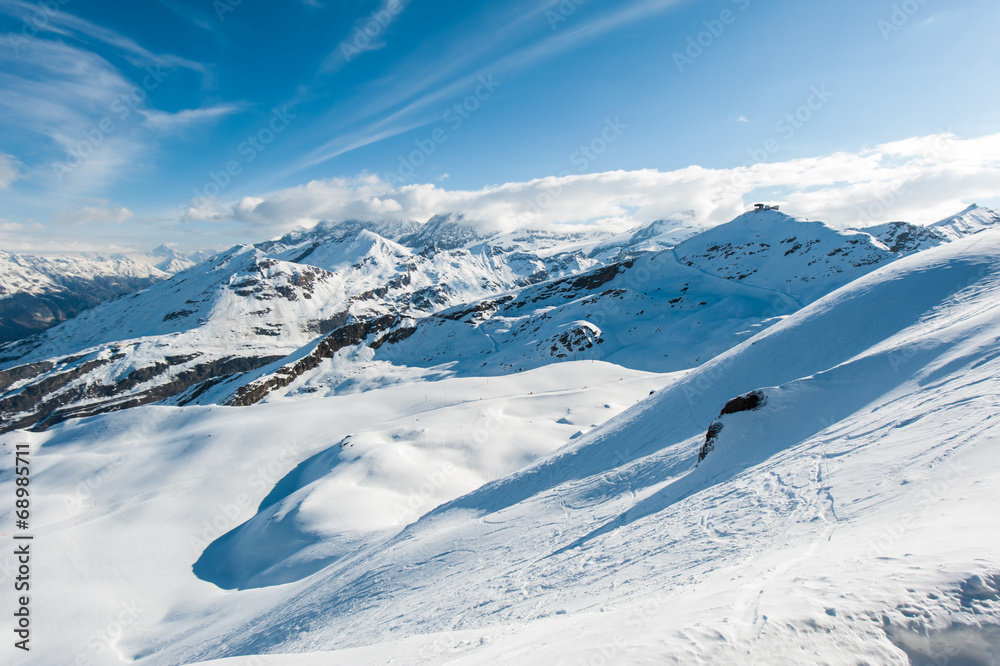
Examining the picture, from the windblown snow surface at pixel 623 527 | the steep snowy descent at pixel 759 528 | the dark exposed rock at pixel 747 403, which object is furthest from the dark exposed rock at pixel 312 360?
the dark exposed rock at pixel 747 403

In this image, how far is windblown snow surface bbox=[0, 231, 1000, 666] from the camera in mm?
4660

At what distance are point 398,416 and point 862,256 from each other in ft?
289

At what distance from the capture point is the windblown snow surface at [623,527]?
15.3ft

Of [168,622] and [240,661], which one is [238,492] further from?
[240,661]

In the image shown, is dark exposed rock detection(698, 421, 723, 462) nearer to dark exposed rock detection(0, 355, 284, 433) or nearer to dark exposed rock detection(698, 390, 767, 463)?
dark exposed rock detection(698, 390, 767, 463)

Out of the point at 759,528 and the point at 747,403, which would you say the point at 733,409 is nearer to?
the point at 747,403

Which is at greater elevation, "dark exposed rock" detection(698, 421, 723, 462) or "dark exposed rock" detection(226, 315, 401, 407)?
"dark exposed rock" detection(226, 315, 401, 407)

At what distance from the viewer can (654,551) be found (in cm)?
902

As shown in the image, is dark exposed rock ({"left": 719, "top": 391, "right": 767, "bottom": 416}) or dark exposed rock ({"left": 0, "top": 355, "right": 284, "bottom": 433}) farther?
dark exposed rock ({"left": 0, "top": 355, "right": 284, "bottom": 433})

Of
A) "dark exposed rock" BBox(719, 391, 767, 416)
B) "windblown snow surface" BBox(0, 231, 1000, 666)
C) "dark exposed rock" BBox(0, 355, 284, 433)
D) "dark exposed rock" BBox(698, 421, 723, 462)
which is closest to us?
"windblown snow surface" BBox(0, 231, 1000, 666)

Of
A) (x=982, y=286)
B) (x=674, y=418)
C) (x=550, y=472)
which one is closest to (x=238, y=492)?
(x=550, y=472)

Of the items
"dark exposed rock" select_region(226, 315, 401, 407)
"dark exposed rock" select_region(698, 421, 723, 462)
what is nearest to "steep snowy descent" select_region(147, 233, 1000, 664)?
"dark exposed rock" select_region(698, 421, 723, 462)

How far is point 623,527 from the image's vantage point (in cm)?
1131

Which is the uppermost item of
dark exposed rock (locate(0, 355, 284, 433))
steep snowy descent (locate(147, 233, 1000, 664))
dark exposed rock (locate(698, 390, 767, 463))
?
dark exposed rock (locate(0, 355, 284, 433))
